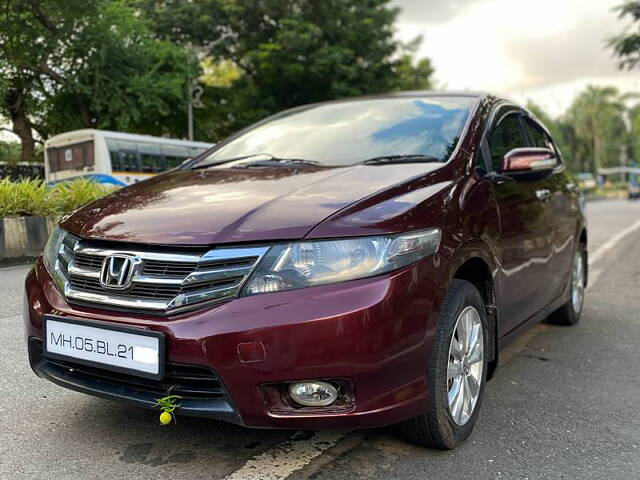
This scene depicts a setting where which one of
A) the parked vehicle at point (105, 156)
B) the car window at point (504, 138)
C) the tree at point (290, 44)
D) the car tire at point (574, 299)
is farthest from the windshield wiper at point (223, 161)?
the tree at point (290, 44)

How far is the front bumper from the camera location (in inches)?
77.7

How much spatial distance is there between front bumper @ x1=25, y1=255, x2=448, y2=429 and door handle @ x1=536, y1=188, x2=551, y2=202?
1.69 m

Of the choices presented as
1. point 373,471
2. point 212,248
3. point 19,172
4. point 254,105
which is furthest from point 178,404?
point 254,105

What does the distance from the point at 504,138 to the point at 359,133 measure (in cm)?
82

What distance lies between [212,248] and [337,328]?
0.49 meters

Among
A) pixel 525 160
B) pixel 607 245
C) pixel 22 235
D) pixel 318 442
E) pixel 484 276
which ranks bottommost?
pixel 607 245

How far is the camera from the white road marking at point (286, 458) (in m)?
2.21

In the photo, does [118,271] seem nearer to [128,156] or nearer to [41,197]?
[41,197]

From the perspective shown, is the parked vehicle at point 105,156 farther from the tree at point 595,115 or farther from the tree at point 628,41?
the tree at point 595,115

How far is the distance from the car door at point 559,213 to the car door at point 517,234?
140mm

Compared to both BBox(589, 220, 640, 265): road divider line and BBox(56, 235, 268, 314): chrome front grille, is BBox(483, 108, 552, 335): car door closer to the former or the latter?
BBox(56, 235, 268, 314): chrome front grille

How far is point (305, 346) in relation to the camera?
1.97 m

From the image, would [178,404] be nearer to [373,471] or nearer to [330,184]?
→ [373,471]

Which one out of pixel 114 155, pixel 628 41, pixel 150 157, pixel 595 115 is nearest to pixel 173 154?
pixel 150 157
